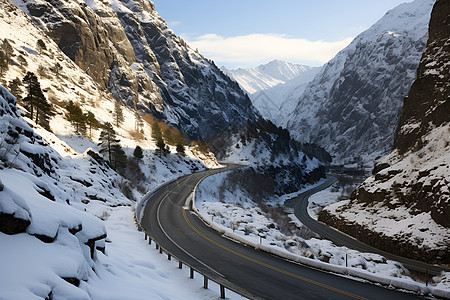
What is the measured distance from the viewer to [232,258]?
18.5 m

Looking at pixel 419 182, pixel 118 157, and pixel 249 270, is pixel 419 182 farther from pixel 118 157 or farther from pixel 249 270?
pixel 118 157

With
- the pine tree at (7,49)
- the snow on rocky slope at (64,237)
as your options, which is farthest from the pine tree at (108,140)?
the pine tree at (7,49)

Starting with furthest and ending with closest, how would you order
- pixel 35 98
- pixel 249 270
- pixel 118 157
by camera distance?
pixel 118 157 → pixel 35 98 → pixel 249 270

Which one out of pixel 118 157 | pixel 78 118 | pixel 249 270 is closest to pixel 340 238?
pixel 249 270

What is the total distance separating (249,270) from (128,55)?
498ft

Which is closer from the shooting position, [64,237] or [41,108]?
[64,237]

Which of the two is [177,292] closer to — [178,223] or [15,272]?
[15,272]

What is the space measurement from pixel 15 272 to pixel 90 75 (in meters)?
131

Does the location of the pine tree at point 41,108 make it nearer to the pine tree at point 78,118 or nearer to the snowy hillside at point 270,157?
the pine tree at point 78,118

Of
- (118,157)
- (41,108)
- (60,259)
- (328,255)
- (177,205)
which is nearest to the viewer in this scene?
(60,259)

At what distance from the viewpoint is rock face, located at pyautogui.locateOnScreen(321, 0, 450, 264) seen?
105 ft

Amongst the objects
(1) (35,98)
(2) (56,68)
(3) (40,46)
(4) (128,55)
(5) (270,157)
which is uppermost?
(4) (128,55)

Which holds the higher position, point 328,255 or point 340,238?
point 328,255

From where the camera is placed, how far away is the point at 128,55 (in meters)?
146
